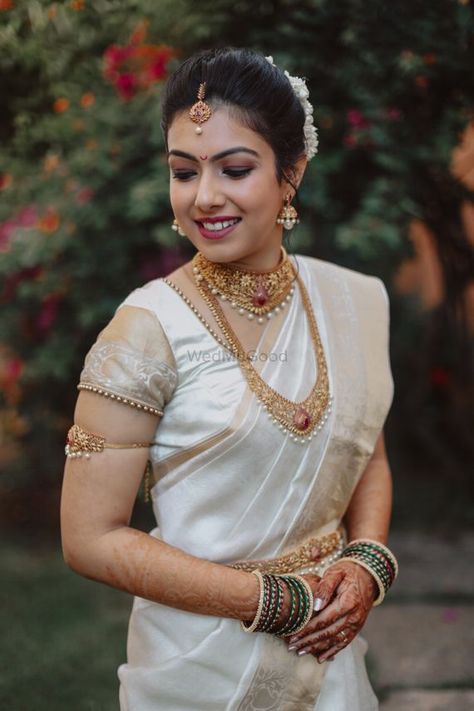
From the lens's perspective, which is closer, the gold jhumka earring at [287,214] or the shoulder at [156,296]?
the shoulder at [156,296]

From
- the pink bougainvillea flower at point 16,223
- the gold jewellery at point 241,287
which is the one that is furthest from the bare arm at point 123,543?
the pink bougainvillea flower at point 16,223

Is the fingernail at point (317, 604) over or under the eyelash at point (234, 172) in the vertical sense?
under

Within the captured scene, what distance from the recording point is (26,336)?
395 centimetres

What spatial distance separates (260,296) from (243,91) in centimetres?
43

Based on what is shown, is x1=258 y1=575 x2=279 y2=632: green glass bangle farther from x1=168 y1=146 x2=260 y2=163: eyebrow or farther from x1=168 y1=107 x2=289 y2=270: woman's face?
x1=168 y1=146 x2=260 y2=163: eyebrow

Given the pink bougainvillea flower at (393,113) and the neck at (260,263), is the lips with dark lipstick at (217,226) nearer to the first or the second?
the neck at (260,263)

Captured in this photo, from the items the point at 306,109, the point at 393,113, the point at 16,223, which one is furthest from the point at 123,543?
the point at 16,223

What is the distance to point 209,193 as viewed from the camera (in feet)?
5.44

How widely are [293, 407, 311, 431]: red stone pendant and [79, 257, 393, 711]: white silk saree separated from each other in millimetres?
34

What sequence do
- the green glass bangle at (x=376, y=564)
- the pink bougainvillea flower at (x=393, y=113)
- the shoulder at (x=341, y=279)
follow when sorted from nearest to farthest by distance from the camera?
1. the green glass bangle at (x=376, y=564)
2. the shoulder at (x=341, y=279)
3. the pink bougainvillea flower at (x=393, y=113)

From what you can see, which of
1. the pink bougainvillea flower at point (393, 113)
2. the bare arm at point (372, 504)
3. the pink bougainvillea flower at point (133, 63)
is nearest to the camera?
the bare arm at point (372, 504)

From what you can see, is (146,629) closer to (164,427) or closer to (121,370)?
(164,427)

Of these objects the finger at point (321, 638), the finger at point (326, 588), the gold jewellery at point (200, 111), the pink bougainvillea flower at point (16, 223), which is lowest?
the finger at point (321, 638)

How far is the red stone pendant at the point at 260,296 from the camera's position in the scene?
72.7 inches
